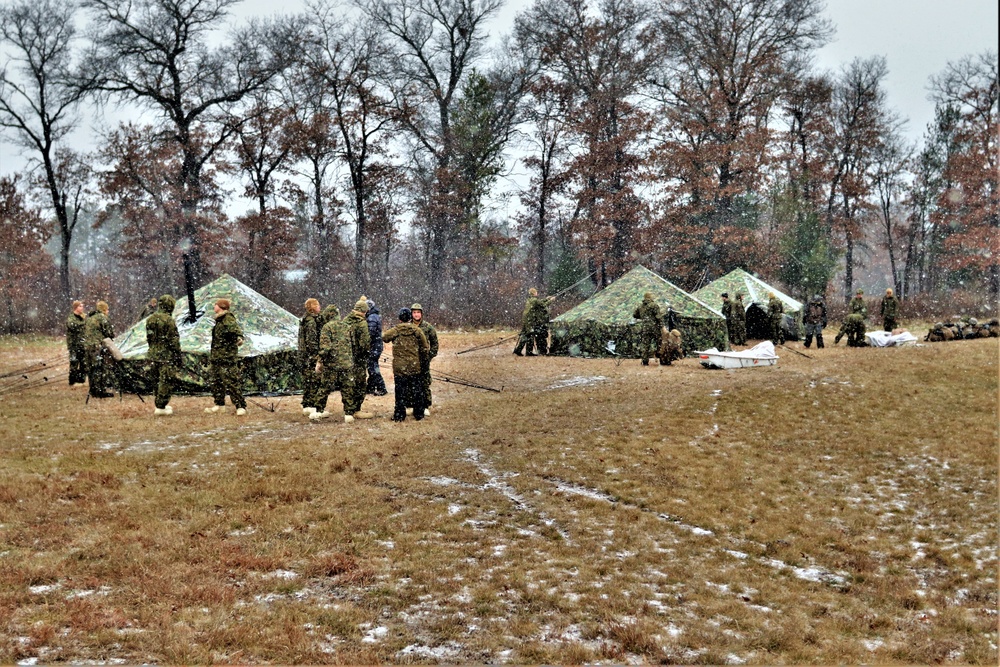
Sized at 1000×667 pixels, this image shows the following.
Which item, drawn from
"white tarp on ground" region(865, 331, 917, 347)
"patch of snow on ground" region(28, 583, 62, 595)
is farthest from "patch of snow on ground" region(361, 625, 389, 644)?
"white tarp on ground" region(865, 331, 917, 347)

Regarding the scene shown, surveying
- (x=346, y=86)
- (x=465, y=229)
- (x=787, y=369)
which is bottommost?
(x=787, y=369)

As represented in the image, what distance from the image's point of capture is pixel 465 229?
113ft

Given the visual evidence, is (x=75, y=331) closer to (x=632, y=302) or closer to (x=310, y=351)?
(x=310, y=351)

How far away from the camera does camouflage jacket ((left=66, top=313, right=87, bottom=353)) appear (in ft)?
46.6

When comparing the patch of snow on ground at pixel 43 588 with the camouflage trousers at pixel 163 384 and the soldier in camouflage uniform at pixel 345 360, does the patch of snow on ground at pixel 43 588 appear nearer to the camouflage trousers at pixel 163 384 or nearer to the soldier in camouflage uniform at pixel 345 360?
the soldier in camouflage uniform at pixel 345 360

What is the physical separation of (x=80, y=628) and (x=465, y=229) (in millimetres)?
31097

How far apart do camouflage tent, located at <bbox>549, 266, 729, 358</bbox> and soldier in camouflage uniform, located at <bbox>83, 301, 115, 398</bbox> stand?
1159 cm

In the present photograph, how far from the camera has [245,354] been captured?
43.9 ft

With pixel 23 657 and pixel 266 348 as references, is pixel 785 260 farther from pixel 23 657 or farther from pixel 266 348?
pixel 23 657

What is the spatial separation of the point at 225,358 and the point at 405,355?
3.16 metres

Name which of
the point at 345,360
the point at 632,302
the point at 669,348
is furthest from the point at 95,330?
the point at 632,302

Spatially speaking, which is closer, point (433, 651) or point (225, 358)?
point (433, 651)

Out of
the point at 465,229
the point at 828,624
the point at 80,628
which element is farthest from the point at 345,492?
the point at 465,229

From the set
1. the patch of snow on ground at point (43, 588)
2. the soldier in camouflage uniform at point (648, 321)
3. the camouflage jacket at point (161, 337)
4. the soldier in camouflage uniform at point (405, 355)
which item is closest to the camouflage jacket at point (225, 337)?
the camouflage jacket at point (161, 337)
